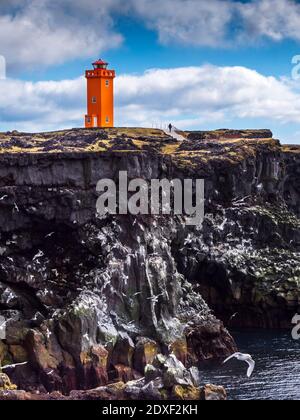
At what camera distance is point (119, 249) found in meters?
151

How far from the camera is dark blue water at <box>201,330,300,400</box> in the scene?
432ft

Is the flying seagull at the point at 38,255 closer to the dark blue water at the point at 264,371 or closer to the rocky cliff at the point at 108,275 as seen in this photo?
the rocky cliff at the point at 108,275

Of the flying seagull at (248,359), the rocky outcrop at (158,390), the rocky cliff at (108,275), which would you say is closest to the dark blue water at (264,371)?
the flying seagull at (248,359)

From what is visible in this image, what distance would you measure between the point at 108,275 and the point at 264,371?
24963 millimetres

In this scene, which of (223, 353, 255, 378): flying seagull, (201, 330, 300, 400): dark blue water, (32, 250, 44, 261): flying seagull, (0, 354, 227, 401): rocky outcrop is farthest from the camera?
(32, 250, 44, 261): flying seagull

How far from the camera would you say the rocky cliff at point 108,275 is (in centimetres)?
13879

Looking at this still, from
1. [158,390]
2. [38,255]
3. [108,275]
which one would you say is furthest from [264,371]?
[38,255]

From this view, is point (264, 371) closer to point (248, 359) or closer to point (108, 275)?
point (248, 359)

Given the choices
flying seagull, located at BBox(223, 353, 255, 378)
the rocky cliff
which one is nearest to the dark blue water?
flying seagull, located at BBox(223, 353, 255, 378)

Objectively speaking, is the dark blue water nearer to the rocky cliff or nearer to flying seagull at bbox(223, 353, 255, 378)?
flying seagull at bbox(223, 353, 255, 378)

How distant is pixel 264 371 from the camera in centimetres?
14338

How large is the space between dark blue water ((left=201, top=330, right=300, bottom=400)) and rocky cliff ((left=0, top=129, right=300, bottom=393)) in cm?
584
